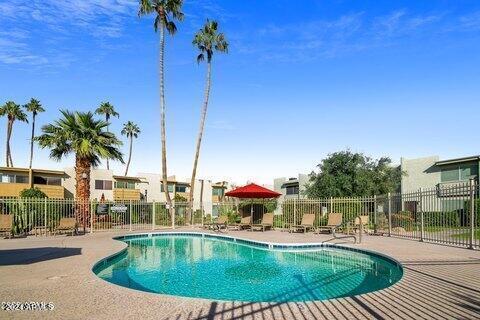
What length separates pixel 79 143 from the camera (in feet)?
69.3

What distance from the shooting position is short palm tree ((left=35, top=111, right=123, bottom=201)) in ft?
68.9

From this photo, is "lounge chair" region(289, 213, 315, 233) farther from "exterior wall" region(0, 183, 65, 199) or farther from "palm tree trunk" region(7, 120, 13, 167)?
"palm tree trunk" region(7, 120, 13, 167)

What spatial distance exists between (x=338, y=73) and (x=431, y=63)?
5089 mm

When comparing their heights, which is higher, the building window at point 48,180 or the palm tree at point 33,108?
the palm tree at point 33,108

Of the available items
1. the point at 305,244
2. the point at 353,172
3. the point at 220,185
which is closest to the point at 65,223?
the point at 305,244

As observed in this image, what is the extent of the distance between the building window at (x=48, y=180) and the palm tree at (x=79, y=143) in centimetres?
1957

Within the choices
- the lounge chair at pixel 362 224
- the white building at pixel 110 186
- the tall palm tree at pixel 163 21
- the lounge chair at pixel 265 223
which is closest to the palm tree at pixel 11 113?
the white building at pixel 110 186

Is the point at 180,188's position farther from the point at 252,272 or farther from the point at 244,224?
the point at 252,272

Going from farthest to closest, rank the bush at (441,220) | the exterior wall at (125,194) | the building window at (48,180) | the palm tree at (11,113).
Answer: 1. the palm tree at (11,113)
2. the exterior wall at (125,194)
3. the building window at (48,180)
4. the bush at (441,220)

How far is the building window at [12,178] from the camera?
118ft

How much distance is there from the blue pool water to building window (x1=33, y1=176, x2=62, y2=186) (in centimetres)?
2757

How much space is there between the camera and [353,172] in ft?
96.1

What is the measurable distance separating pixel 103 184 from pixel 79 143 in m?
25.5

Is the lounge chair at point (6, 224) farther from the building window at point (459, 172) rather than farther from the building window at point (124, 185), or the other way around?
the building window at point (459, 172)
